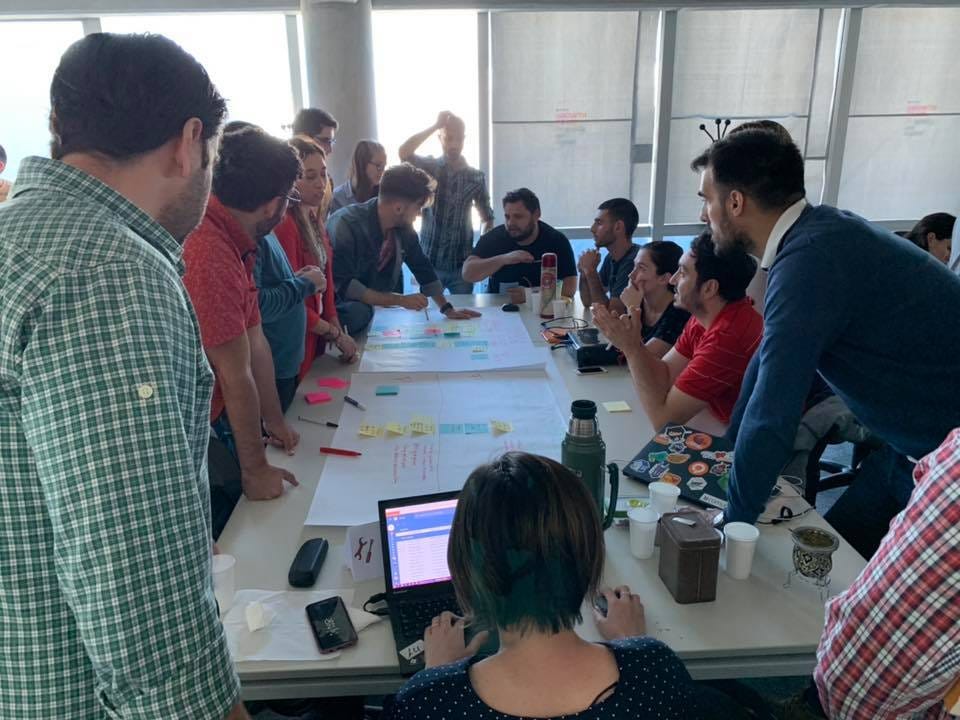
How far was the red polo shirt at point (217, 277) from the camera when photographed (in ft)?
5.31

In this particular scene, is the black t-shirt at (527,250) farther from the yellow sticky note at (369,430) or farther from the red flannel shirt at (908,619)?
the red flannel shirt at (908,619)

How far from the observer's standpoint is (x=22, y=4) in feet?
14.9

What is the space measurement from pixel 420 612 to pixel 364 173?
293 cm

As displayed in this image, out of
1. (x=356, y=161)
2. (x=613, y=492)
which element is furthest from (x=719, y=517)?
(x=356, y=161)

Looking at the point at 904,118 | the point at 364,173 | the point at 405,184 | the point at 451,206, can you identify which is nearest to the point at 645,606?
the point at 405,184

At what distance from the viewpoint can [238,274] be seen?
170 centimetres

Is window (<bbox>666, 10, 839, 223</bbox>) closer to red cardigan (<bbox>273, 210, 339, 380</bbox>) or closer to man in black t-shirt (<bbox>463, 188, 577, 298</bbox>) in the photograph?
man in black t-shirt (<bbox>463, 188, 577, 298</bbox>)

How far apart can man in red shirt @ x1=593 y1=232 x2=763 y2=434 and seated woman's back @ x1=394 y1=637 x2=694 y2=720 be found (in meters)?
1.17

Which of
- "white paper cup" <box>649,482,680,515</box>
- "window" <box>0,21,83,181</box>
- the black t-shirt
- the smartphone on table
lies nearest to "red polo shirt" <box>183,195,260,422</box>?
the smartphone on table

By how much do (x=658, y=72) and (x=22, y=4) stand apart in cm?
423

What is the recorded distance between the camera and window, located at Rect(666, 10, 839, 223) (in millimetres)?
5008

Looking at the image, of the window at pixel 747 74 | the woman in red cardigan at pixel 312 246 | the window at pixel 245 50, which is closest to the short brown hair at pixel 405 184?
the woman in red cardigan at pixel 312 246

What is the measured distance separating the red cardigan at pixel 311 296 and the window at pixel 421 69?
88.1 inches

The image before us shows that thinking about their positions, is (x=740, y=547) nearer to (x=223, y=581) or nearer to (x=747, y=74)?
(x=223, y=581)
